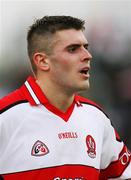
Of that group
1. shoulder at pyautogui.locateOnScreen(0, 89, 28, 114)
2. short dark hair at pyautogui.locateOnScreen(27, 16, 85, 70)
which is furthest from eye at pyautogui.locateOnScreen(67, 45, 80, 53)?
shoulder at pyautogui.locateOnScreen(0, 89, 28, 114)

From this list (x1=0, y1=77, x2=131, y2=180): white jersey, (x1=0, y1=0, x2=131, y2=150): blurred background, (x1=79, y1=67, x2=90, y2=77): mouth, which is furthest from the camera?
(x1=0, y1=0, x2=131, y2=150): blurred background

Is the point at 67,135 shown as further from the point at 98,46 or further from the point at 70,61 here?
the point at 98,46

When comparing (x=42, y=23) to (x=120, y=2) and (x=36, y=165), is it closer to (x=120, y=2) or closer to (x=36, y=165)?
(x=36, y=165)

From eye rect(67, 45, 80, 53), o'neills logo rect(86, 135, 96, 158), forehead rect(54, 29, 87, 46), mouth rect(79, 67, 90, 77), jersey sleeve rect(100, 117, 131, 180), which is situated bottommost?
jersey sleeve rect(100, 117, 131, 180)

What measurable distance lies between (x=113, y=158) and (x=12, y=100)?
82cm

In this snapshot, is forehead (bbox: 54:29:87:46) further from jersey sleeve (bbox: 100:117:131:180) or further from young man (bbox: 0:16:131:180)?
jersey sleeve (bbox: 100:117:131:180)

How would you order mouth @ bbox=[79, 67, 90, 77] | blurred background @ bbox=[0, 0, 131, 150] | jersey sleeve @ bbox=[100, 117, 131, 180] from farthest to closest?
blurred background @ bbox=[0, 0, 131, 150], jersey sleeve @ bbox=[100, 117, 131, 180], mouth @ bbox=[79, 67, 90, 77]

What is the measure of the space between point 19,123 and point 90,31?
4592 mm

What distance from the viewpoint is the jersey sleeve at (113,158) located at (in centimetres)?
399

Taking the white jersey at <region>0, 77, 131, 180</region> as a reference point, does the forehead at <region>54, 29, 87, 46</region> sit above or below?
above

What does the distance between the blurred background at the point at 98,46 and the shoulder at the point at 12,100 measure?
3.52 meters

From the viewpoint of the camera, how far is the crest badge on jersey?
3.61 m

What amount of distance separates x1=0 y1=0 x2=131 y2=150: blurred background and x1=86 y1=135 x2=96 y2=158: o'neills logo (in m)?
3.28

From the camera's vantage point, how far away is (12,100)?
368 centimetres
